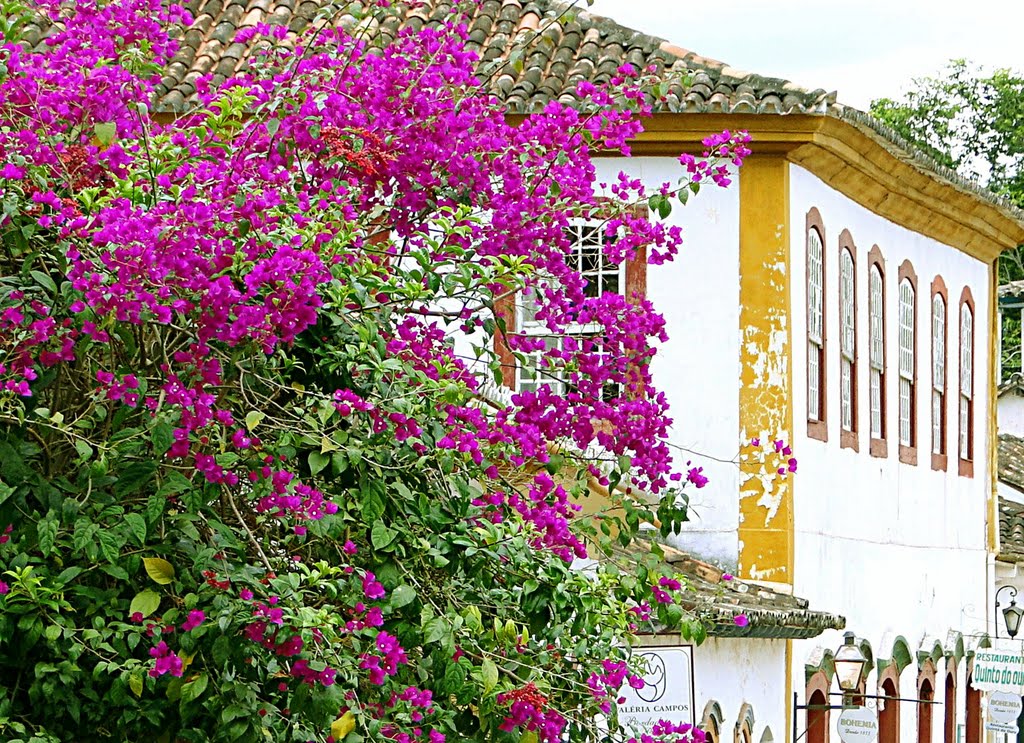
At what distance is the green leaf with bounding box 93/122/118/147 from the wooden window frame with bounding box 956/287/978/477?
20.3 m

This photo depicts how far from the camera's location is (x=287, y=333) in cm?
623

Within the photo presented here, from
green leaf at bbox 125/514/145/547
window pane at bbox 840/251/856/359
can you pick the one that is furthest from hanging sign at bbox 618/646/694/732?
green leaf at bbox 125/514/145/547

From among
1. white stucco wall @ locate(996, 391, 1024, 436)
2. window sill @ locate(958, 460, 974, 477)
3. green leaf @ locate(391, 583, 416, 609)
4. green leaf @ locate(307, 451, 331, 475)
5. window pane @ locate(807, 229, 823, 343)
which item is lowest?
green leaf @ locate(391, 583, 416, 609)

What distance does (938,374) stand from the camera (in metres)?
25.4

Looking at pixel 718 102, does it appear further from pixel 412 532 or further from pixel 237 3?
pixel 412 532

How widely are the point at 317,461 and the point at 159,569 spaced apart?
0.57 metres

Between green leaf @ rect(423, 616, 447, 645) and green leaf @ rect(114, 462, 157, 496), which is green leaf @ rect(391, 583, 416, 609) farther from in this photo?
green leaf @ rect(114, 462, 157, 496)

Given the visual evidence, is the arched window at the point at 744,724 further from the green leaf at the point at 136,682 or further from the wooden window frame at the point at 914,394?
the green leaf at the point at 136,682

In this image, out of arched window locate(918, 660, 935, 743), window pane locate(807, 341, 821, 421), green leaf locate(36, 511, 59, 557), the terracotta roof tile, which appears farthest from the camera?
the terracotta roof tile

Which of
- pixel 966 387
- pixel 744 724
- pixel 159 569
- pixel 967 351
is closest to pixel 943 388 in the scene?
pixel 966 387

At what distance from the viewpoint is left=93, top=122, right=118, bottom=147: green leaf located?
21.7 ft

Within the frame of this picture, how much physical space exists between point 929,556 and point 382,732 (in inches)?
743

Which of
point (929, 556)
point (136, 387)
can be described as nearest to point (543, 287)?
point (136, 387)

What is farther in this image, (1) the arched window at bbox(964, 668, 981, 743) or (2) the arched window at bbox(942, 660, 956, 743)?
(1) the arched window at bbox(964, 668, 981, 743)
